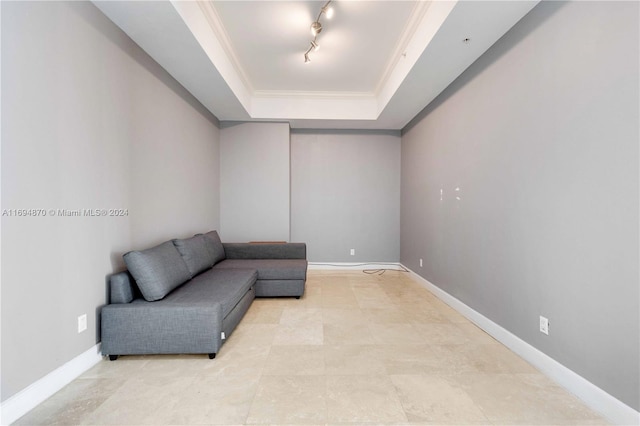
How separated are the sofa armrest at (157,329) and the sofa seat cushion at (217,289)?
114 mm

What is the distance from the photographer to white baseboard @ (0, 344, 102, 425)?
1.39 m

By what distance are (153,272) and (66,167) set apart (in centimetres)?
94

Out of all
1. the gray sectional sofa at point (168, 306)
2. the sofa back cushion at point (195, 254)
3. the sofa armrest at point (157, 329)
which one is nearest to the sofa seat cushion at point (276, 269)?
the sofa back cushion at point (195, 254)

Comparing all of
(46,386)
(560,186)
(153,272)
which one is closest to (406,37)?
(560,186)

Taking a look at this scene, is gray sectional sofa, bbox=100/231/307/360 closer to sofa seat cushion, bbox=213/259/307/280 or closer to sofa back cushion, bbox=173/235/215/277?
sofa back cushion, bbox=173/235/215/277

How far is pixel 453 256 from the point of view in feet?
10.4

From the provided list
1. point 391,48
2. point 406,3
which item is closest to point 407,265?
point 391,48

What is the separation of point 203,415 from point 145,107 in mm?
2646

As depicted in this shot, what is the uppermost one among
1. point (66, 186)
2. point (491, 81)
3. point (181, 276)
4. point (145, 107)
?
point (491, 81)

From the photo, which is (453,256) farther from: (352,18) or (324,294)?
(352,18)

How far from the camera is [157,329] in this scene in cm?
198

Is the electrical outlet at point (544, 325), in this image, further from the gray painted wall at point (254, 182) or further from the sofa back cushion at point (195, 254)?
the gray painted wall at point (254, 182)

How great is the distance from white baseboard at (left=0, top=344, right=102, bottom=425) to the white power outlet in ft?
0.57

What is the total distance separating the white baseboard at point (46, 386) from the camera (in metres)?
1.39
